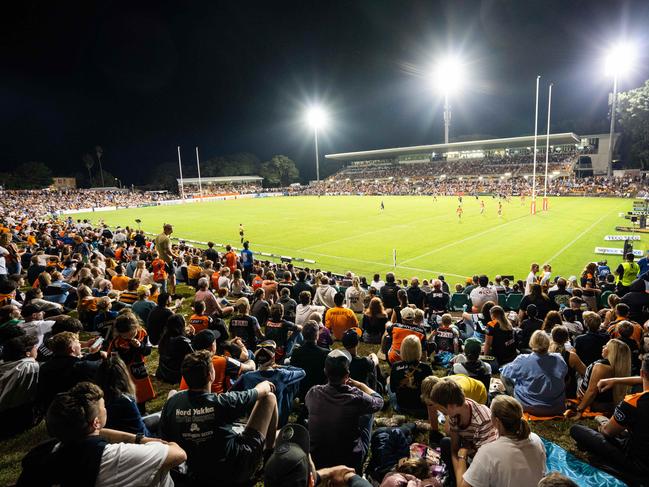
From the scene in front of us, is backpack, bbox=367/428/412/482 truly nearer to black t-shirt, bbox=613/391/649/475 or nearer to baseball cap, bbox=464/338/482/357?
baseball cap, bbox=464/338/482/357

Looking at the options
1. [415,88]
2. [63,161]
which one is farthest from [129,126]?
[415,88]

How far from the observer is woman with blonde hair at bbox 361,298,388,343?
8320 millimetres

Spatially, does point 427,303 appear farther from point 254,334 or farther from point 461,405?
point 461,405

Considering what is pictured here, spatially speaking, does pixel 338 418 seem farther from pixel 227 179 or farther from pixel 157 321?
pixel 227 179

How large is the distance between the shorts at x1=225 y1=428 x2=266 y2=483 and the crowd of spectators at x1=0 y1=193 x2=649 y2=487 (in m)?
0.01

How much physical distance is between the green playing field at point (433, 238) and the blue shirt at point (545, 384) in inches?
471

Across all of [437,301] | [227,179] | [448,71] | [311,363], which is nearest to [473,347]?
[311,363]

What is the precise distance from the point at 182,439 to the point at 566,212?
131 ft

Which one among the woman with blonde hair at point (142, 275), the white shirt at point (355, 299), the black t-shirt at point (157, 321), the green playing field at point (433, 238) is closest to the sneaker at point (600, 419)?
the black t-shirt at point (157, 321)

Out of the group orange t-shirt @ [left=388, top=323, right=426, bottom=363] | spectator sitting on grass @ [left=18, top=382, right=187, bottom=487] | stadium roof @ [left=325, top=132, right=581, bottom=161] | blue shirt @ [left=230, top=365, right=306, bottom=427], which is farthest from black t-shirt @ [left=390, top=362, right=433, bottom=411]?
stadium roof @ [left=325, top=132, right=581, bottom=161]

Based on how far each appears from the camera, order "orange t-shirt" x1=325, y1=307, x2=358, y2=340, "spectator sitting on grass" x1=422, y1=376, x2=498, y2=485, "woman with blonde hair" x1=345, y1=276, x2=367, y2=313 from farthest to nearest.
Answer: "woman with blonde hair" x1=345, y1=276, x2=367, y2=313, "orange t-shirt" x1=325, y1=307, x2=358, y2=340, "spectator sitting on grass" x1=422, y1=376, x2=498, y2=485

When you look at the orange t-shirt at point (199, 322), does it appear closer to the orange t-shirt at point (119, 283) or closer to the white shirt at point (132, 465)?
the white shirt at point (132, 465)

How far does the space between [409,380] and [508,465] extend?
2.18 metres

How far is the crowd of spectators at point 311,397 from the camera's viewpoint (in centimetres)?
288
